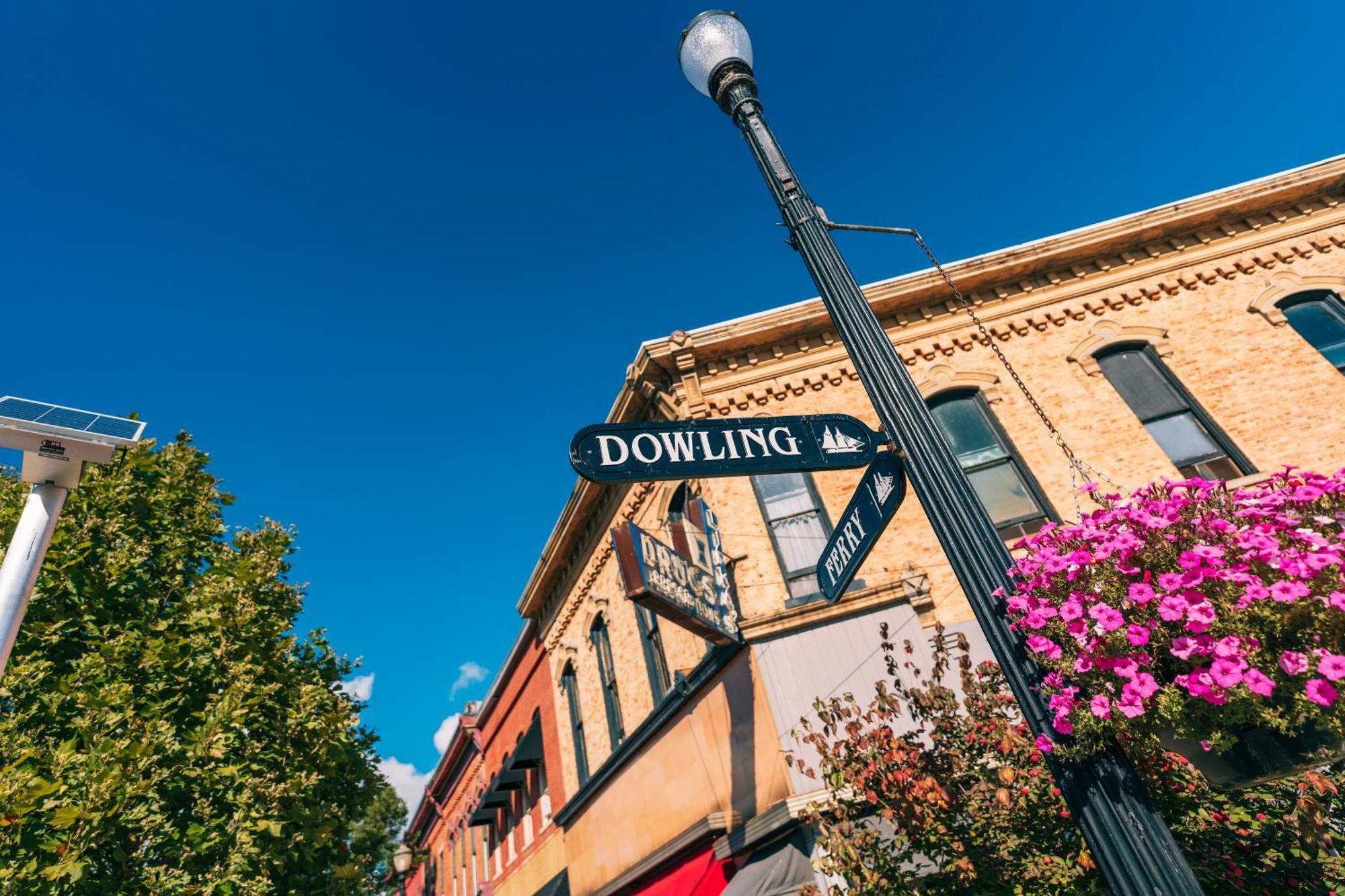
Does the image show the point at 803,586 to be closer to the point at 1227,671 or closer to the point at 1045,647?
the point at 1045,647

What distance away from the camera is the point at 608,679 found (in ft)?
46.7

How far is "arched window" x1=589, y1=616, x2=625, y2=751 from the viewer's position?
13.6 metres

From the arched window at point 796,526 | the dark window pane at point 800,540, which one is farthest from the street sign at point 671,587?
the dark window pane at point 800,540

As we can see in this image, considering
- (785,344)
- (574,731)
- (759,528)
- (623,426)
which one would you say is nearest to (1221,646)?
(623,426)

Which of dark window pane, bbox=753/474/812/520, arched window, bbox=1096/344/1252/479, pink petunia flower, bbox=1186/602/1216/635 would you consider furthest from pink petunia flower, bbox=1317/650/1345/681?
arched window, bbox=1096/344/1252/479

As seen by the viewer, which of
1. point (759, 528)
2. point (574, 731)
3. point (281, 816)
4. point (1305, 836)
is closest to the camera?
point (1305, 836)

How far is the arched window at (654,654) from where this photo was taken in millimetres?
11977

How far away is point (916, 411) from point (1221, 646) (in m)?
1.79

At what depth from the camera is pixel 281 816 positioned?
8.90 meters

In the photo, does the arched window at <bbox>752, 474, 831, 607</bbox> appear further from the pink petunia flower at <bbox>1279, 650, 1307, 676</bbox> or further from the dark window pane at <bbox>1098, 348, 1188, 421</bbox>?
the pink petunia flower at <bbox>1279, 650, 1307, 676</bbox>

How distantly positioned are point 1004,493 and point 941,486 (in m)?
7.17

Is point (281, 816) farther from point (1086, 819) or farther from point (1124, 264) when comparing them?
point (1124, 264)

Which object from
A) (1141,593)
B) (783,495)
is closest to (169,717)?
(783,495)

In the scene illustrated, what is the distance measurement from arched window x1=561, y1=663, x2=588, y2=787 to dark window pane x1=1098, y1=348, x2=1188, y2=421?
1148 centimetres
